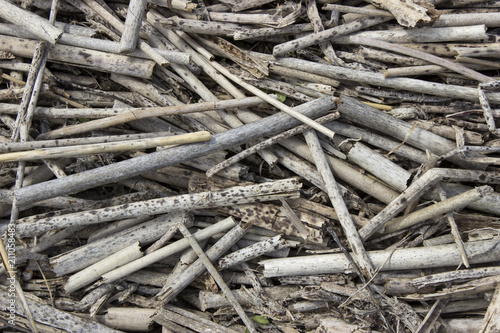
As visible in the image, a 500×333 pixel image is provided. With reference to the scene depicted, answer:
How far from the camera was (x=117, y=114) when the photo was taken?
4.26 metres

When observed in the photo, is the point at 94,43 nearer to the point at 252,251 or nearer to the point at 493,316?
the point at 252,251

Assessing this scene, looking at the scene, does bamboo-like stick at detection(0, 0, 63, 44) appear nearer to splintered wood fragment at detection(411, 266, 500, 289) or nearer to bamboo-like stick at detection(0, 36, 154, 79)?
bamboo-like stick at detection(0, 36, 154, 79)

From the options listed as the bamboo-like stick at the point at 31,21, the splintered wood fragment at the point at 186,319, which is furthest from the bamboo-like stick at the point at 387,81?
the splintered wood fragment at the point at 186,319

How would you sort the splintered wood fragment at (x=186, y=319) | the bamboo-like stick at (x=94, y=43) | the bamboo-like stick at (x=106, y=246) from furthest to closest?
1. the bamboo-like stick at (x=94, y=43)
2. the bamboo-like stick at (x=106, y=246)
3. the splintered wood fragment at (x=186, y=319)

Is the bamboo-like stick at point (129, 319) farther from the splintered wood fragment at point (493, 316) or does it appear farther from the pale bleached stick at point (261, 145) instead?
the splintered wood fragment at point (493, 316)

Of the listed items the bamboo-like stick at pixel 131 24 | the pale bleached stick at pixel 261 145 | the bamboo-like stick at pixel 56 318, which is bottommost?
the bamboo-like stick at pixel 56 318

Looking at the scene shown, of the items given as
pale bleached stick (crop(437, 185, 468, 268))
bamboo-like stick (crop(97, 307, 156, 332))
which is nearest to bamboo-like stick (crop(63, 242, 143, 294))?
bamboo-like stick (crop(97, 307, 156, 332))

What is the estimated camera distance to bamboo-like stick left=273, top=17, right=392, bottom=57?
4.07 m

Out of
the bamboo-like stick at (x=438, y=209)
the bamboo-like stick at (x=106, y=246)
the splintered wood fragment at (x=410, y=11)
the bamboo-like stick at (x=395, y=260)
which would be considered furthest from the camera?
the bamboo-like stick at (x=106, y=246)

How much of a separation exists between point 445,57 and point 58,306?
16.3ft

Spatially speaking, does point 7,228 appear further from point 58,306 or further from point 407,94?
point 407,94

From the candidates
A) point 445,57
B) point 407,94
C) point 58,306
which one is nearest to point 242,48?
point 407,94

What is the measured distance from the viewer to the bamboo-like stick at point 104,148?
12.9 ft

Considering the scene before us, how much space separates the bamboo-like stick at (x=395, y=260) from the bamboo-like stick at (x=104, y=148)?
5.01 feet
